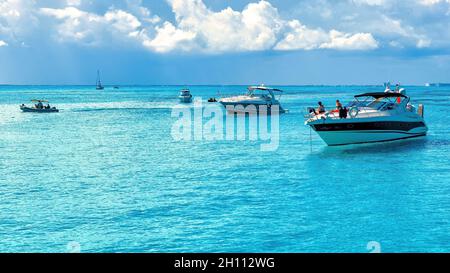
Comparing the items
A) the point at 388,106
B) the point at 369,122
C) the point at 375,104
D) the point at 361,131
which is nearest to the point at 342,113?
the point at 361,131

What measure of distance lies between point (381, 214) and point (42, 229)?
13.5 m

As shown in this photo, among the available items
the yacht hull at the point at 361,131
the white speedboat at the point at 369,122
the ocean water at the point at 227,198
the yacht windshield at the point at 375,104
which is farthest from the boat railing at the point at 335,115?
the ocean water at the point at 227,198

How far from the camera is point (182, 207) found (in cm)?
2095

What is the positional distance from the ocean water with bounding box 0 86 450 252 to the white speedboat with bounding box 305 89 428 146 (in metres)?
0.93

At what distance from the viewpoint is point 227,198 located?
73.5 ft

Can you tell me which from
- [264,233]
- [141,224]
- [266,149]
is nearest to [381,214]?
[264,233]

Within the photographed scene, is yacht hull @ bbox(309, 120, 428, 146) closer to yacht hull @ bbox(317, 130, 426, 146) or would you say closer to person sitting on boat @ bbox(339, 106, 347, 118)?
yacht hull @ bbox(317, 130, 426, 146)

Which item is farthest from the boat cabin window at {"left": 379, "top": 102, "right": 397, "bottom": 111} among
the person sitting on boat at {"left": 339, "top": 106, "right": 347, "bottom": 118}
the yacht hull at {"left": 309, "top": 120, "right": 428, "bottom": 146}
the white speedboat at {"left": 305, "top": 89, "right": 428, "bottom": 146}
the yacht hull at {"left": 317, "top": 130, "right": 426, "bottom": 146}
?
the person sitting on boat at {"left": 339, "top": 106, "right": 347, "bottom": 118}

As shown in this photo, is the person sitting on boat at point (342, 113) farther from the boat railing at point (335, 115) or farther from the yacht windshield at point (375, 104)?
the yacht windshield at point (375, 104)

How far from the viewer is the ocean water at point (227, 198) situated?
16812mm

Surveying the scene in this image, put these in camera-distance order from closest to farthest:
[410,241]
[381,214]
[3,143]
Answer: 1. [410,241]
2. [381,214]
3. [3,143]
